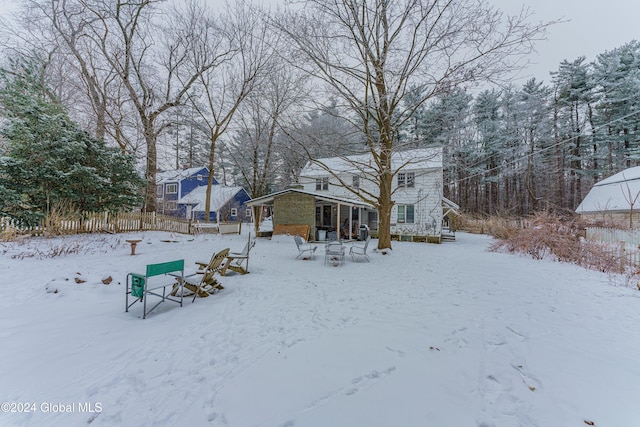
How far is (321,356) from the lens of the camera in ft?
10.2

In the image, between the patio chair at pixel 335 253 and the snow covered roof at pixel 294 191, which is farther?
the snow covered roof at pixel 294 191

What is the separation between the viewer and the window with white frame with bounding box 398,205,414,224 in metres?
19.8

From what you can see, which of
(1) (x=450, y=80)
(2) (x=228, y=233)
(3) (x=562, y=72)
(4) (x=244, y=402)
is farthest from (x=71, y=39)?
(3) (x=562, y=72)

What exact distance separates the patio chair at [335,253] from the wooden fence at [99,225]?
10.7m

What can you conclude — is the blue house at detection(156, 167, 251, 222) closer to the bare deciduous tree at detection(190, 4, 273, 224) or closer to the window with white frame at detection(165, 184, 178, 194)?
the window with white frame at detection(165, 184, 178, 194)

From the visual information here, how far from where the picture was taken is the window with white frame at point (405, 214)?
1975 cm

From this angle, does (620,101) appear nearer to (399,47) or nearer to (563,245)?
(563,245)

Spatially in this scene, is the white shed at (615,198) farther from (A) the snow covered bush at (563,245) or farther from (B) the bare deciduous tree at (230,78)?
(B) the bare deciduous tree at (230,78)

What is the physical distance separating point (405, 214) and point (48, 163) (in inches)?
792

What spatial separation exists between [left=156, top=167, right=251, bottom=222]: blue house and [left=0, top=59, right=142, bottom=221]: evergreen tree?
53.6 feet

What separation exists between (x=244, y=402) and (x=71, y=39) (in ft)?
71.9

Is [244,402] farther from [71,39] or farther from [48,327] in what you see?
[71,39]

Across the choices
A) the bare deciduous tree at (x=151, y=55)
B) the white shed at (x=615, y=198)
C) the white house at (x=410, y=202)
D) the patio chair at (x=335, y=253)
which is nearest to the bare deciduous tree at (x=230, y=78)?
the bare deciduous tree at (x=151, y=55)

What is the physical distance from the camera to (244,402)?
2.31m
